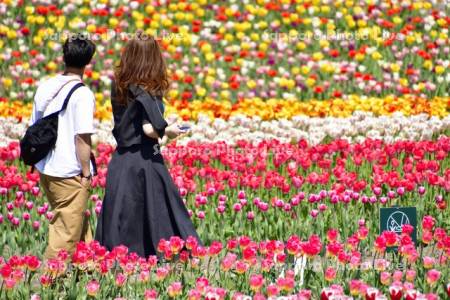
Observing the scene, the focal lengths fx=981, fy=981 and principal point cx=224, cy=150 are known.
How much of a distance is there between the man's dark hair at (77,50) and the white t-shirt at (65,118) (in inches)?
3.6

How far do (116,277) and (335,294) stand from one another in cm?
127

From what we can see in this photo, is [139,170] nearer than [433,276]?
No

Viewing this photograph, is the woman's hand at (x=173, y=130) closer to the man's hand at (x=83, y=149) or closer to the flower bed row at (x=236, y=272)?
the man's hand at (x=83, y=149)

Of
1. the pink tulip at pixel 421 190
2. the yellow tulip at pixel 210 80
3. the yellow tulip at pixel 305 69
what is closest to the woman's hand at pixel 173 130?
the pink tulip at pixel 421 190

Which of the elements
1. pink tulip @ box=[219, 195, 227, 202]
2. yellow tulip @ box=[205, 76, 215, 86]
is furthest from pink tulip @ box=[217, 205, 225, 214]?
yellow tulip @ box=[205, 76, 215, 86]

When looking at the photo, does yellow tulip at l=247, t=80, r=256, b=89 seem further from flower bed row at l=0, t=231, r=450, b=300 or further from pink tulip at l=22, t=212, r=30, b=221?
flower bed row at l=0, t=231, r=450, b=300

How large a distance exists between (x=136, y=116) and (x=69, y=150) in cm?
47

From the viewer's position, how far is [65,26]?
46.2 feet

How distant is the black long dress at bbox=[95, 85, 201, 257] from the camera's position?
19.8 feet

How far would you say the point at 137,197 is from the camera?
608 centimetres

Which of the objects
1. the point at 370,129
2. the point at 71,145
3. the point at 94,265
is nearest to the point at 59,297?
the point at 94,265

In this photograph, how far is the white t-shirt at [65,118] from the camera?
5.68 m

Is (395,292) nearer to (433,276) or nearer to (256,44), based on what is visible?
(433,276)

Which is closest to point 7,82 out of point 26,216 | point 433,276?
point 26,216
